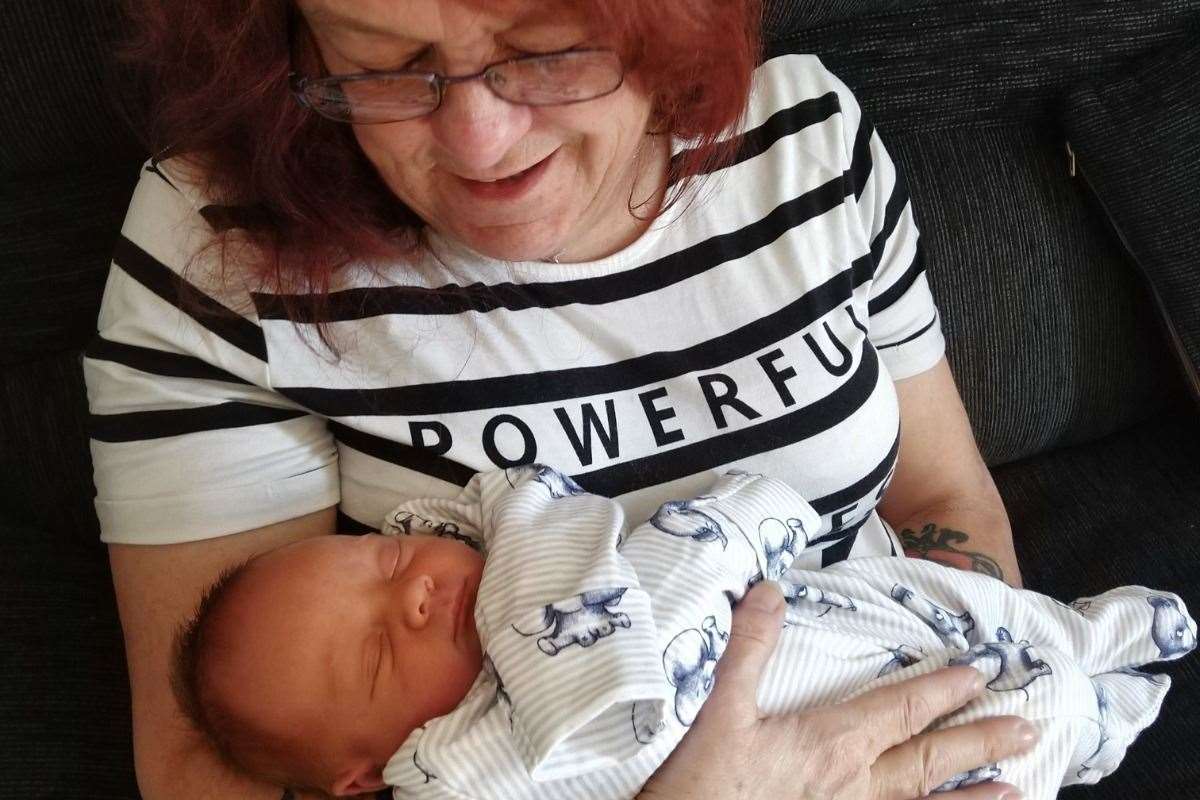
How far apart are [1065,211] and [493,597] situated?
A: 1.28 meters

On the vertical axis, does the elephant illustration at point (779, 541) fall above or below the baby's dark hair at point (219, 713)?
above

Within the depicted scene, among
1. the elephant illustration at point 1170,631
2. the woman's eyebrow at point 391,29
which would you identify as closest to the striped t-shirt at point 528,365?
the woman's eyebrow at point 391,29

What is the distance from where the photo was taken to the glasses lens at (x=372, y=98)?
918 millimetres

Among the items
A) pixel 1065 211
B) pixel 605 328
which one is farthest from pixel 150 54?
pixel 1065 211

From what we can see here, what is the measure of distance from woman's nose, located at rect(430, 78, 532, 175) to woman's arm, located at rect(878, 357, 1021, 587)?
2.61 feet

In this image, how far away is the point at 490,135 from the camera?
0.93 m

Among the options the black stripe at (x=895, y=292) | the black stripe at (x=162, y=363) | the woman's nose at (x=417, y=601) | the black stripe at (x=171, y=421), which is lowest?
the woman's nose at (x=417, y=601)

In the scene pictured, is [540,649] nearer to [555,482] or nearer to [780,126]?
[555,482]

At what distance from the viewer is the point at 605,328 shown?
46.1 inches

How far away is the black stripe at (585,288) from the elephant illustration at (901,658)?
1.74 feet

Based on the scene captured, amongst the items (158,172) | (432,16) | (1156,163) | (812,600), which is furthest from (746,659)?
(1156,163)

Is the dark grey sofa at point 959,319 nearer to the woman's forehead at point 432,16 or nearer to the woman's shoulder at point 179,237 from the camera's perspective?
the woman's shoulder at point 179,237

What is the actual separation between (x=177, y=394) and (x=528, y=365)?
1.33ft

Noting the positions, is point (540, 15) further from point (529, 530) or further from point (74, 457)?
point (74, 457)
